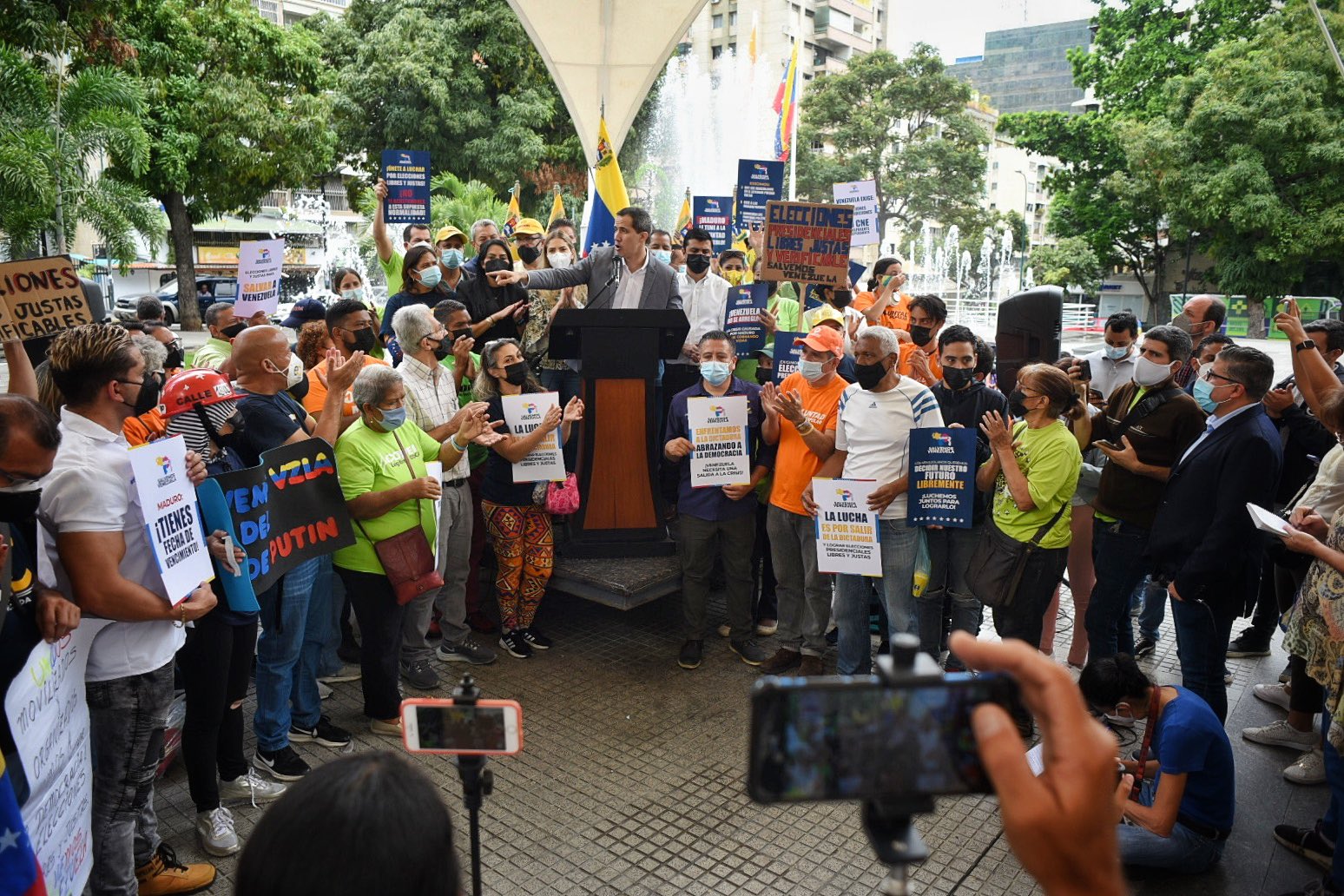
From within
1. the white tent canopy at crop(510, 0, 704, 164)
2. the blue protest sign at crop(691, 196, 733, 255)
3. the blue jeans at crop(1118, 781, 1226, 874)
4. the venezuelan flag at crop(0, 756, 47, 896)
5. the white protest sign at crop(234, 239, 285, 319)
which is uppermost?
the white tent canopy at crop(510, 0, 704, 164)

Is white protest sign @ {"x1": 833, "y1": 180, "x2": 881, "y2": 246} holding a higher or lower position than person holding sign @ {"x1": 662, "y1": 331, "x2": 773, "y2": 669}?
higher

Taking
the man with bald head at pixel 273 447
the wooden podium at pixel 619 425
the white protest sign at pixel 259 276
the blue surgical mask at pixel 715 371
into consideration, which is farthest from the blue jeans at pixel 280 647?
the white protest sign at pixel 259 276

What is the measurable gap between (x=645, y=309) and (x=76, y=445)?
12.3ft

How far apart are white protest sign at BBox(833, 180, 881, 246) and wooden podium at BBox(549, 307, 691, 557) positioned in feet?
16.1

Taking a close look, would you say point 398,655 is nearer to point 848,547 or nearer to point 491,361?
point 491,361

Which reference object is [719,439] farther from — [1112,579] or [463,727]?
[463,727]

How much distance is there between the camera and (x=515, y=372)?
6.11 meters

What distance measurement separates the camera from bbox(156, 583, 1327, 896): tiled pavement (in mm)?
4055

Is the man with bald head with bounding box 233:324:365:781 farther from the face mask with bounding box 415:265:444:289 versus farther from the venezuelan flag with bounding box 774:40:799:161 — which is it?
the venezuelan flag with bounding box 774:40:799:161

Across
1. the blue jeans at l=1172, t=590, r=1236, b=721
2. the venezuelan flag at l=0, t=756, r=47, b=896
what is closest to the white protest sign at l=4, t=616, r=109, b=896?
the venezuelan flag at l=0, t=756, r=47, b=896

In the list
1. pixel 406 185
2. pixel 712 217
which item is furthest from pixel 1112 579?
pixel 406 185

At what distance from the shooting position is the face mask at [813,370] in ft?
19.2

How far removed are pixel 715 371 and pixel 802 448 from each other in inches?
28.6

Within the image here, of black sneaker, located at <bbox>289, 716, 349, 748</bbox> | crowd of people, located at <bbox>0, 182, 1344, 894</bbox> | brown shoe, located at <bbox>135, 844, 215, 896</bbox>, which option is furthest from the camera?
black sneaker, located at <bbox>289, 716, 349, 748</bbox>
